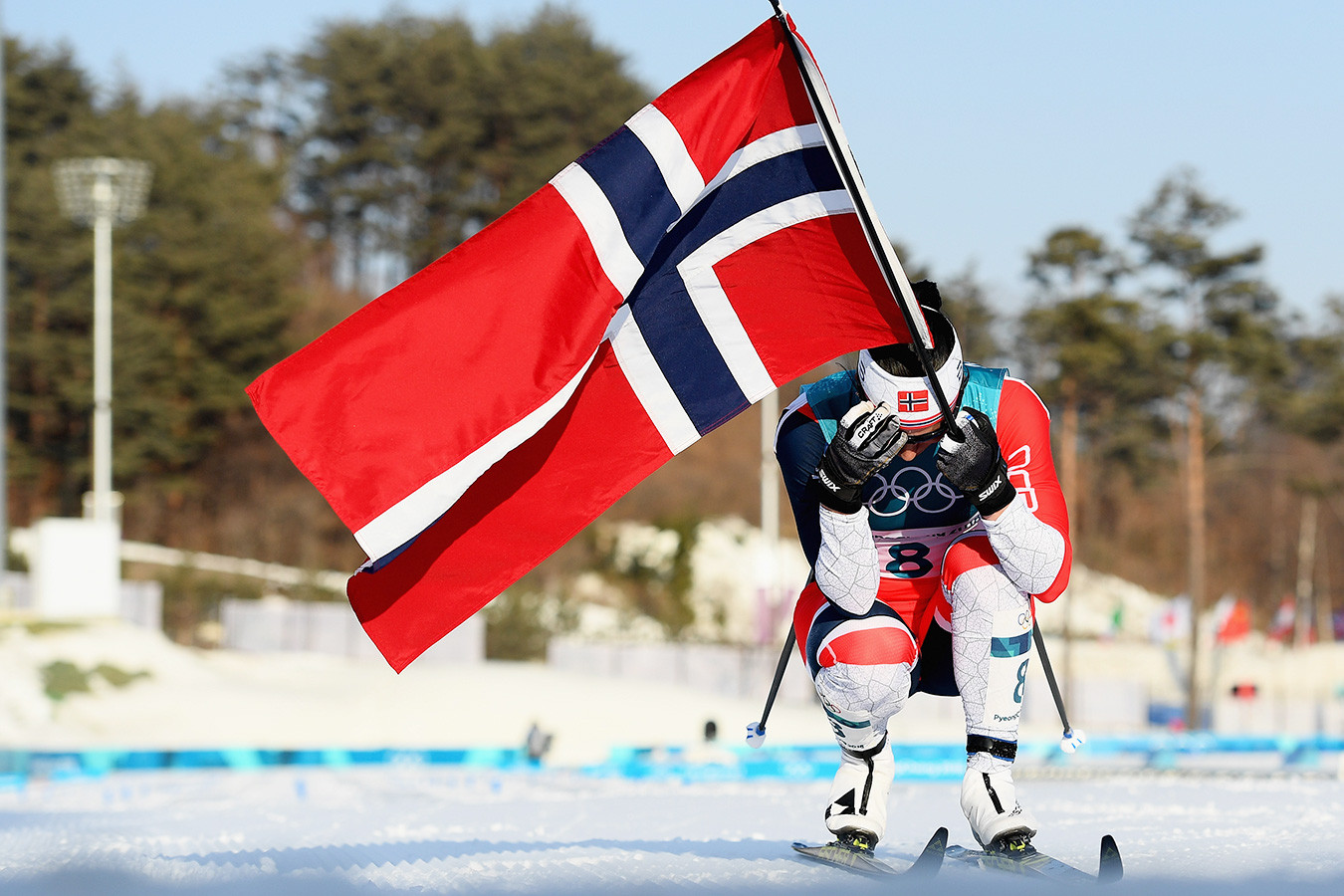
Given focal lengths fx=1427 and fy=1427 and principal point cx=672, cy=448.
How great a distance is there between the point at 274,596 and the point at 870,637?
3146 centimetres

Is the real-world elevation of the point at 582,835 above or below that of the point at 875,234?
below

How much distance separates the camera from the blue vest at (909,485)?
3.83 m

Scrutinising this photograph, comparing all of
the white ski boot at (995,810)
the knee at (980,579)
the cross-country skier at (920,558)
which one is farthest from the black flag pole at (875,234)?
the white ski boot at (995,810)

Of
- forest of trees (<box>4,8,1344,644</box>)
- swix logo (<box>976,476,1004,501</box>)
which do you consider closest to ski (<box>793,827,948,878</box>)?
swix logo (<box>976,476,1004,501</box>)

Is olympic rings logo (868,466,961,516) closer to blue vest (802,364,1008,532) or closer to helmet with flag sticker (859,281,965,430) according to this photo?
blue vest (802,364,1008,532)

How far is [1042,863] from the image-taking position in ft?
11.6

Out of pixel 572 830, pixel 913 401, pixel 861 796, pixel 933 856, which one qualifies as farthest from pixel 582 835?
pixel 913 401

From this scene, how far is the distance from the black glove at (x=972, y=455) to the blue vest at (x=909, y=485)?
343mm

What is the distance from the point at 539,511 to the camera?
3.93 meters

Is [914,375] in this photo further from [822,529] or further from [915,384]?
[822,529]

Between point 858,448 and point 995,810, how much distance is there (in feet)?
3.52

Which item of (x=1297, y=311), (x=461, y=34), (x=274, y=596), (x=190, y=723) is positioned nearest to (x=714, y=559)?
(x=274, y=596)

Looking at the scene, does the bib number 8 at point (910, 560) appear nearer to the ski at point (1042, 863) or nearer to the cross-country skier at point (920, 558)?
the cross-country skier at point (920, 558)

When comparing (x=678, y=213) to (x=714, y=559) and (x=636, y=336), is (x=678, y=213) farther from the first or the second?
(x=714, y=559)
